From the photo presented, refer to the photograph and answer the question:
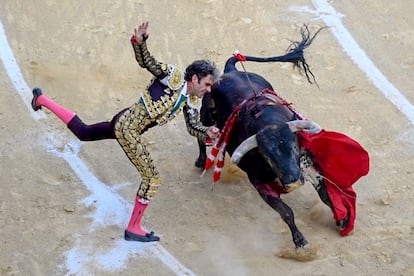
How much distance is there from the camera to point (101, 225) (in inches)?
273

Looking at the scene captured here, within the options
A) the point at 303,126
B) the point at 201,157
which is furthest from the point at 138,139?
the point at 201,157

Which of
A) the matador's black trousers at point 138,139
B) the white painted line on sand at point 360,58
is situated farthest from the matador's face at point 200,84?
the white painted line on sand at point 360,58

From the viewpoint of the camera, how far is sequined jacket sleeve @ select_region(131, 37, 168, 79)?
600cm

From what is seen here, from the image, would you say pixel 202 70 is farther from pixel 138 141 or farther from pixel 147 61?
pixel 138 141

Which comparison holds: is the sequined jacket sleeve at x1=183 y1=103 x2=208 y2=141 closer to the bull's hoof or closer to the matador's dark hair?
the matador's dark hair

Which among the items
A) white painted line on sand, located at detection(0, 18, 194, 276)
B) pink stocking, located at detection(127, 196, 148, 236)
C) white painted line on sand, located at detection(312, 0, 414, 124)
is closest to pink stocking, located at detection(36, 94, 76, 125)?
white painted line on sand, located at detection(0, 18, 194, 276)

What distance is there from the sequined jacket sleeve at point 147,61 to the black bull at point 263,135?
0.83 m

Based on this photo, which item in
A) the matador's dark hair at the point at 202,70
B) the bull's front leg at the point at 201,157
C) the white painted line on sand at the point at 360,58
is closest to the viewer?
the matador's dark hair at the point at 202,70

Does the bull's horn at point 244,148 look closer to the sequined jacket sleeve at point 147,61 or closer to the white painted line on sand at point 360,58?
the sequined jacket sleeve at point 147,61

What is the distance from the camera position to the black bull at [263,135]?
19.9ft

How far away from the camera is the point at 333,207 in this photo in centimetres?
652

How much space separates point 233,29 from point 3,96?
2.98m

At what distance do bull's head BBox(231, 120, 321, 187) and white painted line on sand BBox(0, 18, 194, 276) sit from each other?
37.6 inches

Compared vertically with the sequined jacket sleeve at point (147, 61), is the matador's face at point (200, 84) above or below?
below
